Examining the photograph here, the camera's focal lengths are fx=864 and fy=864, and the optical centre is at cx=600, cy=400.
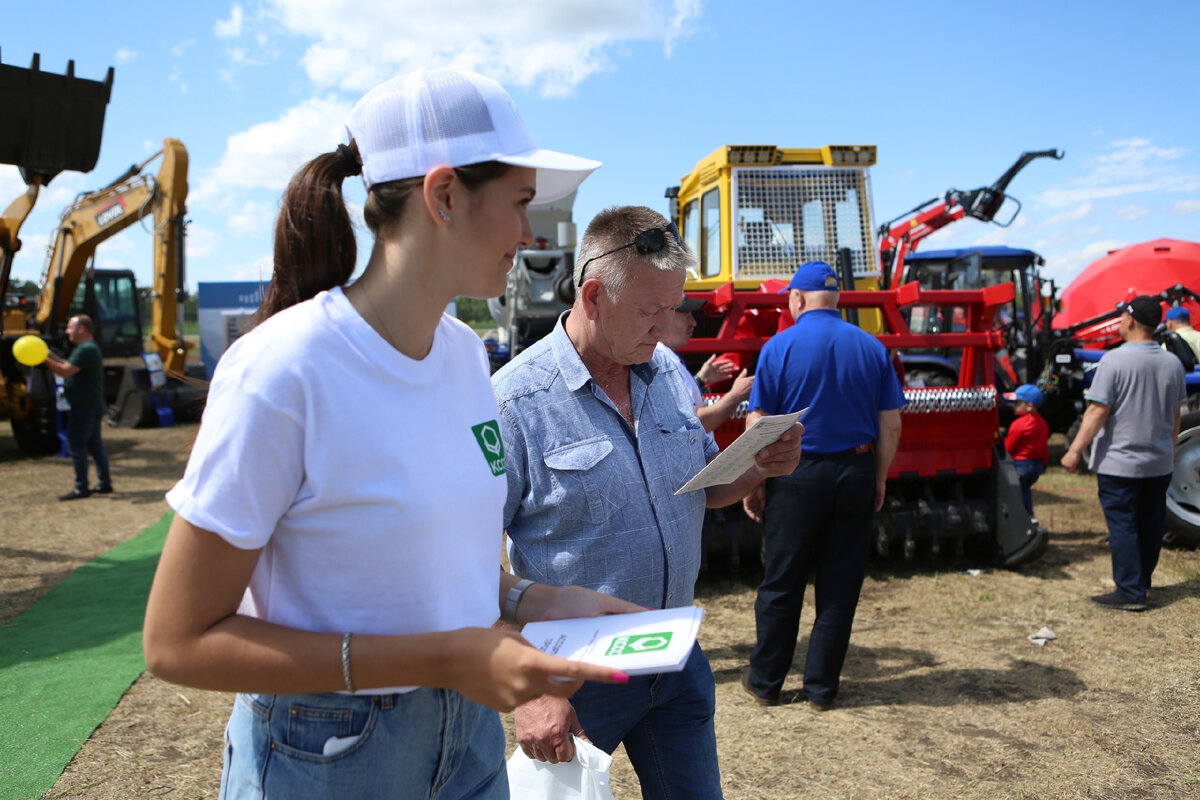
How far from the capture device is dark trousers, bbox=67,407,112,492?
930 cm

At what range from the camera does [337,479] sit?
41.1 inches

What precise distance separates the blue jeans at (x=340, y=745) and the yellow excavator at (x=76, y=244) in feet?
37.0

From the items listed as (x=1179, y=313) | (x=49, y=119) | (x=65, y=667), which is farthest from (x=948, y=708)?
(x=49, y=119)

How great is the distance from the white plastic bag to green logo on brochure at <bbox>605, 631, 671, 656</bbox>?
2.31 ft

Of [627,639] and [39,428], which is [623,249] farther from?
[39,428]

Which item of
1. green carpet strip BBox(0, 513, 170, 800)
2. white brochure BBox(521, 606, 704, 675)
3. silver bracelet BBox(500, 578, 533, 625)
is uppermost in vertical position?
white brochure BBox(521, 606, 704, 675)

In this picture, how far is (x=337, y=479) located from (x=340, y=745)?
1.20 ft

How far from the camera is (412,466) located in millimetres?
1105

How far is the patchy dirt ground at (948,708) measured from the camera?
3.32 m

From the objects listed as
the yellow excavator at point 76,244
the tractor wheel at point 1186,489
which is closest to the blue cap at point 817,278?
the tractor wheel at point 1186,489

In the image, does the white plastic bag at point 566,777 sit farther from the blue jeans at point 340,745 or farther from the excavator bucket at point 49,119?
the excavator bucket at point 49,119

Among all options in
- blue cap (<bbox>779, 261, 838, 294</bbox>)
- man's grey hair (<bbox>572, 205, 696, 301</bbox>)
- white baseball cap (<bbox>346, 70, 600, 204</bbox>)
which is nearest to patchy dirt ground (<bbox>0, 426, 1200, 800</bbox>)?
blue cap (<bbox>779, 261, 838, 294</bbox>)

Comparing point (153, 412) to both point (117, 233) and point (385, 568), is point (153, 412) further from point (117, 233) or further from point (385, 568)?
point (385, 568)

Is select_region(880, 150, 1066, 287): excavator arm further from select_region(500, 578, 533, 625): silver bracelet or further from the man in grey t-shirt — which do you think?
select_region(500, 578, 533, 625): silver bracelet
